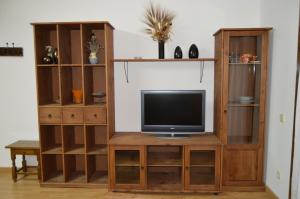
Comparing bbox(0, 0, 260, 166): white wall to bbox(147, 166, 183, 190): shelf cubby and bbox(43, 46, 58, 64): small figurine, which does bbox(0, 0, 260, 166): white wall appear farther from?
bbox(147, 166, 183, 190): shelf cubby

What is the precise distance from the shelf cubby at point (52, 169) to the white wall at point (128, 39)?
23.9 inches

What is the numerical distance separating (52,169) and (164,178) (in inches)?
62.0

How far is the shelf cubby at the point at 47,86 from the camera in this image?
123 inches

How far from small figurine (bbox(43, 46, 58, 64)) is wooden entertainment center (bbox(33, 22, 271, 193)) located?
75 mm

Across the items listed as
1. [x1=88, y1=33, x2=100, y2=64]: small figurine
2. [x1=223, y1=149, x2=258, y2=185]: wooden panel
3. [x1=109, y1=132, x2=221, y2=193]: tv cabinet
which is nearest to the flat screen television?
[x1=109, y1=132, x2=221, y2=193]: tv cabinet

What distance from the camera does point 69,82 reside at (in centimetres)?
334

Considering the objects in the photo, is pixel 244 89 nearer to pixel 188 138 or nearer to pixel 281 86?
pixel 281 86

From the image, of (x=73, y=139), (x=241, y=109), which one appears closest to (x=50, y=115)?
(x=73, y=139)

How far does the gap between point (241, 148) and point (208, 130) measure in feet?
1.85

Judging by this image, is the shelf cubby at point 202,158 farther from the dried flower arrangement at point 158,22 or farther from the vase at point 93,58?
the vase at point 93,58

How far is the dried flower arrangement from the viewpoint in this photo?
10.3 feet

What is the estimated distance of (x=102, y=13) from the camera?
3.39 m

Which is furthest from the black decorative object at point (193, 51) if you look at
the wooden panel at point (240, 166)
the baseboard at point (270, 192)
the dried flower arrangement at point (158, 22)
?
the baseboard at point (270, 192)

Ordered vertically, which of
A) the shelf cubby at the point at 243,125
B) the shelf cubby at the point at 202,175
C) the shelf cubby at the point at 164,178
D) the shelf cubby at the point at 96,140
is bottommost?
the shelf cubby at the point at 164,178
